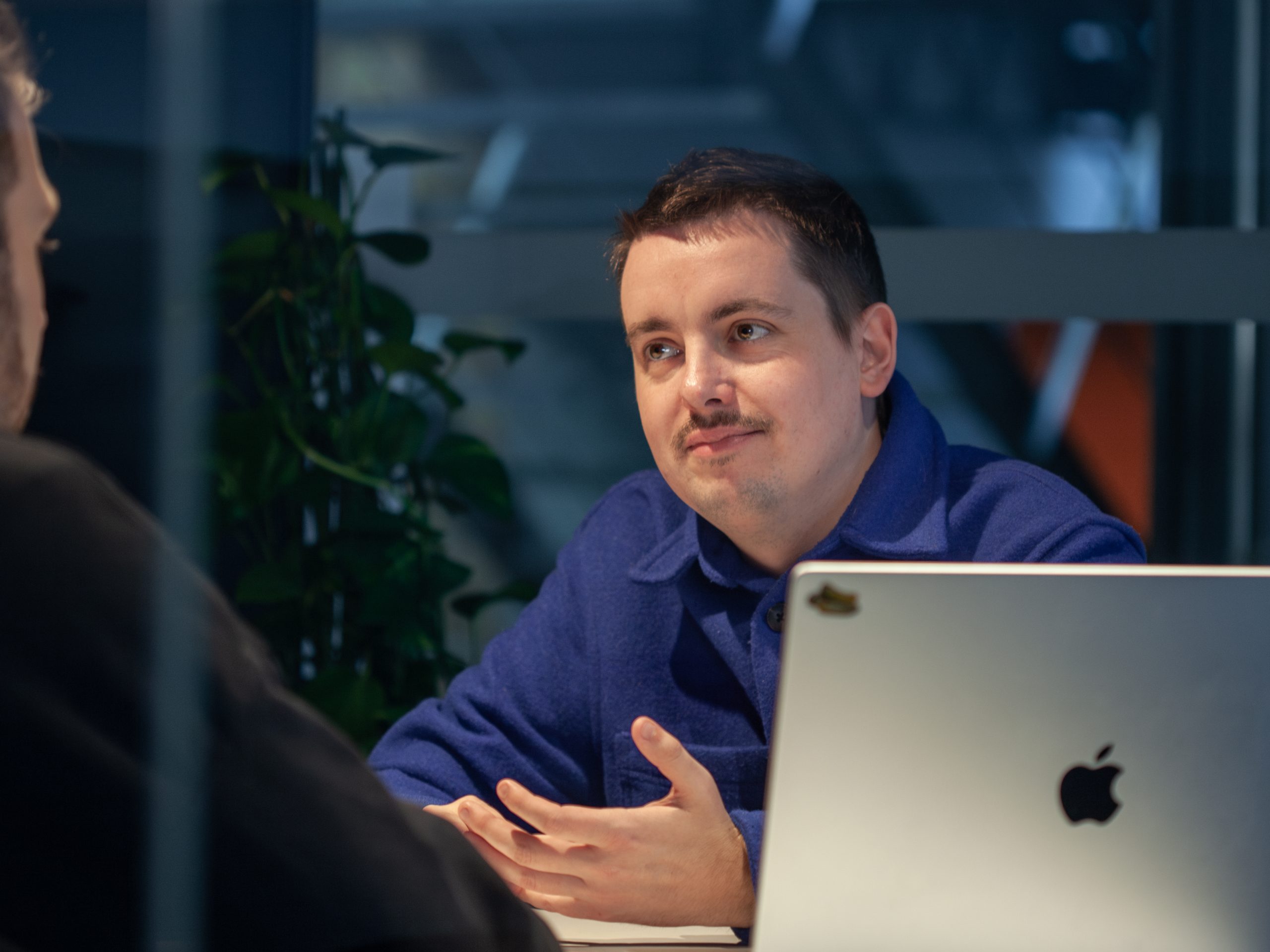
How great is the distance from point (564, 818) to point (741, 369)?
513 mm

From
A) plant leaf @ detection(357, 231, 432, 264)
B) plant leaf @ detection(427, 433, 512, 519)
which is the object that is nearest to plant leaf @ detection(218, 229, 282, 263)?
plant leaf @ detection(357, 231, 432, 264)

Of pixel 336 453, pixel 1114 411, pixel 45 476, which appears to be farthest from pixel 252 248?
pixel 1114 411

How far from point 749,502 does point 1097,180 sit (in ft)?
4.25

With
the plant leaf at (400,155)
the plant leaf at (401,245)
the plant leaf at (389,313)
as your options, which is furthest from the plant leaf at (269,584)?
the plant leaf at (400,155)

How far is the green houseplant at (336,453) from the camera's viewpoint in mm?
1730

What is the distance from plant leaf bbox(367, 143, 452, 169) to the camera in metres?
1.76

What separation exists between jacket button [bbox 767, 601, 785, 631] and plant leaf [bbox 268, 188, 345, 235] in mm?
1038

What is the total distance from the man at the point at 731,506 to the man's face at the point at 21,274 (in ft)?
1.84

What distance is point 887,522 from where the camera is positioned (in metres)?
1.11

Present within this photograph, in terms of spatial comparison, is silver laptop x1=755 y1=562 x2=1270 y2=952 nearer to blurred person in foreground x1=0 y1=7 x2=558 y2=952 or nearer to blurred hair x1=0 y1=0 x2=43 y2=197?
blurred person in foreground x1=0 y1=7 x2=558 y2=952

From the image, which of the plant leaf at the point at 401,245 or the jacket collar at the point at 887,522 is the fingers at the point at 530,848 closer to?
the jacket collar at the point at 887,522

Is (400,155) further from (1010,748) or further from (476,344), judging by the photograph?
(1010,748)

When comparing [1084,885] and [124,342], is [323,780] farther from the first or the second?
Result: [124,342]

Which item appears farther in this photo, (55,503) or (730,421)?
(730,421)
